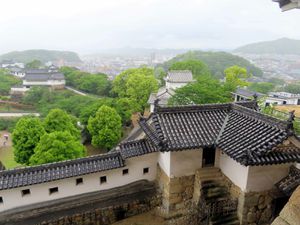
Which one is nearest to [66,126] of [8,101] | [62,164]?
[62,164]

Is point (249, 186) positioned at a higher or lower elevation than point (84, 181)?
higher

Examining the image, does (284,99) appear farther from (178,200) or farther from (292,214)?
(292,214)

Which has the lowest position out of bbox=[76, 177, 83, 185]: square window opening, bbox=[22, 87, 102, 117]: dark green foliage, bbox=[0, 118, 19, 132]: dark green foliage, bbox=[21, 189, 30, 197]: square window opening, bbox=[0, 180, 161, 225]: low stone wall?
bbox=[0, 118, 19, 132]: dark green foliage

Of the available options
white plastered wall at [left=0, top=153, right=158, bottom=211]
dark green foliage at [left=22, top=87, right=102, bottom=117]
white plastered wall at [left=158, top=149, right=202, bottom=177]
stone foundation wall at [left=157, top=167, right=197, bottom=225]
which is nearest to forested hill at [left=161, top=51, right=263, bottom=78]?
dark green foliage at [left=22, top=87, right=102, bottom=117]

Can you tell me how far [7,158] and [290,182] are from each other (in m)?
32.8

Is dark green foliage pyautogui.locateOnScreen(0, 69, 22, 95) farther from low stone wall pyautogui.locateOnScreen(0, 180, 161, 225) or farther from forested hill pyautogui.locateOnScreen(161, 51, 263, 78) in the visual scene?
forested hill pyautogui.locateOnScreen(161, 51, 263, 78)

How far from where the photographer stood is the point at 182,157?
10812mm

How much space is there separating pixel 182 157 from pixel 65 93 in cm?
5411

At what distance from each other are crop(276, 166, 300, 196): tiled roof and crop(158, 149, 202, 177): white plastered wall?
3564mm

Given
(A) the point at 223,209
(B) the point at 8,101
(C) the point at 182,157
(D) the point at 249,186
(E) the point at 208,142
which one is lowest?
(B) the point at 8,101

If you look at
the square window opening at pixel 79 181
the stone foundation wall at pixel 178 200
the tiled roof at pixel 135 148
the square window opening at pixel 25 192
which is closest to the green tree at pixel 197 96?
the tiled roof at pixel 135 148

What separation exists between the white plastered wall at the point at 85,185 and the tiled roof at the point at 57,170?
0.54m

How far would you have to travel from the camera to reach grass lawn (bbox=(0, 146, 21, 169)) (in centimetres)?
2783

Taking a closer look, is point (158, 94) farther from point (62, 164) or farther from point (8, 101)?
point (8, 101)
